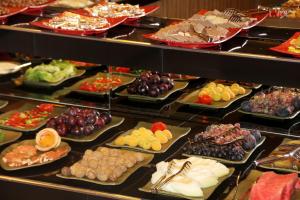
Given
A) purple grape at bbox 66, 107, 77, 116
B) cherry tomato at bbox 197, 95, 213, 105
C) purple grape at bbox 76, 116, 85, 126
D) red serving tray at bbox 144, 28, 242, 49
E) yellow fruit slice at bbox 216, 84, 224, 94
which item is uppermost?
red serving tray at bbox 144, 28, 242, 49

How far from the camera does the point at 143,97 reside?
5.03 metres

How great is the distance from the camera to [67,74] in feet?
17.5

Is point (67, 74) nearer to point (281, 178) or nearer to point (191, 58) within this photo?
point (191, 58)

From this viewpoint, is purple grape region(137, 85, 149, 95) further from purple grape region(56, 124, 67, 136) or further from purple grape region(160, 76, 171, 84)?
purple grape region(56, 124, 67, 136)

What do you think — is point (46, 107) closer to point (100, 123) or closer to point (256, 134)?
point (100, 123)

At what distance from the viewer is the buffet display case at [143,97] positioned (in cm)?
415

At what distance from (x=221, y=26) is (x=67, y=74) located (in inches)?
48.5

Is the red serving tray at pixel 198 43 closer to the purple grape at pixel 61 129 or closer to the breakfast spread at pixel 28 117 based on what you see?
the purple grape at pixel 61 129

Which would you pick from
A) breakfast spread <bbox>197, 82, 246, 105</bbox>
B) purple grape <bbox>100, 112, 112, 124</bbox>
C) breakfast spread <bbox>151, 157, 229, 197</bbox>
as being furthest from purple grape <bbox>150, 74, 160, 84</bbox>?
breakfast spread <bbox>151, 157, 229, 197</bbox>

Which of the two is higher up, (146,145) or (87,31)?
(87,31)

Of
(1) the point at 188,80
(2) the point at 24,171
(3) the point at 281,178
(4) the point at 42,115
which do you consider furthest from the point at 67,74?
(3) the point at 281,178

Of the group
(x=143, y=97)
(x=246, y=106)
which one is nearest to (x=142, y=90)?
(x=143, y=97)

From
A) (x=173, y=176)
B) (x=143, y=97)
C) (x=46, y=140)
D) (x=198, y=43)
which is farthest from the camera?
(x=143, y=97)

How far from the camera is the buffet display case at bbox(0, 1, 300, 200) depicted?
4148 mm
